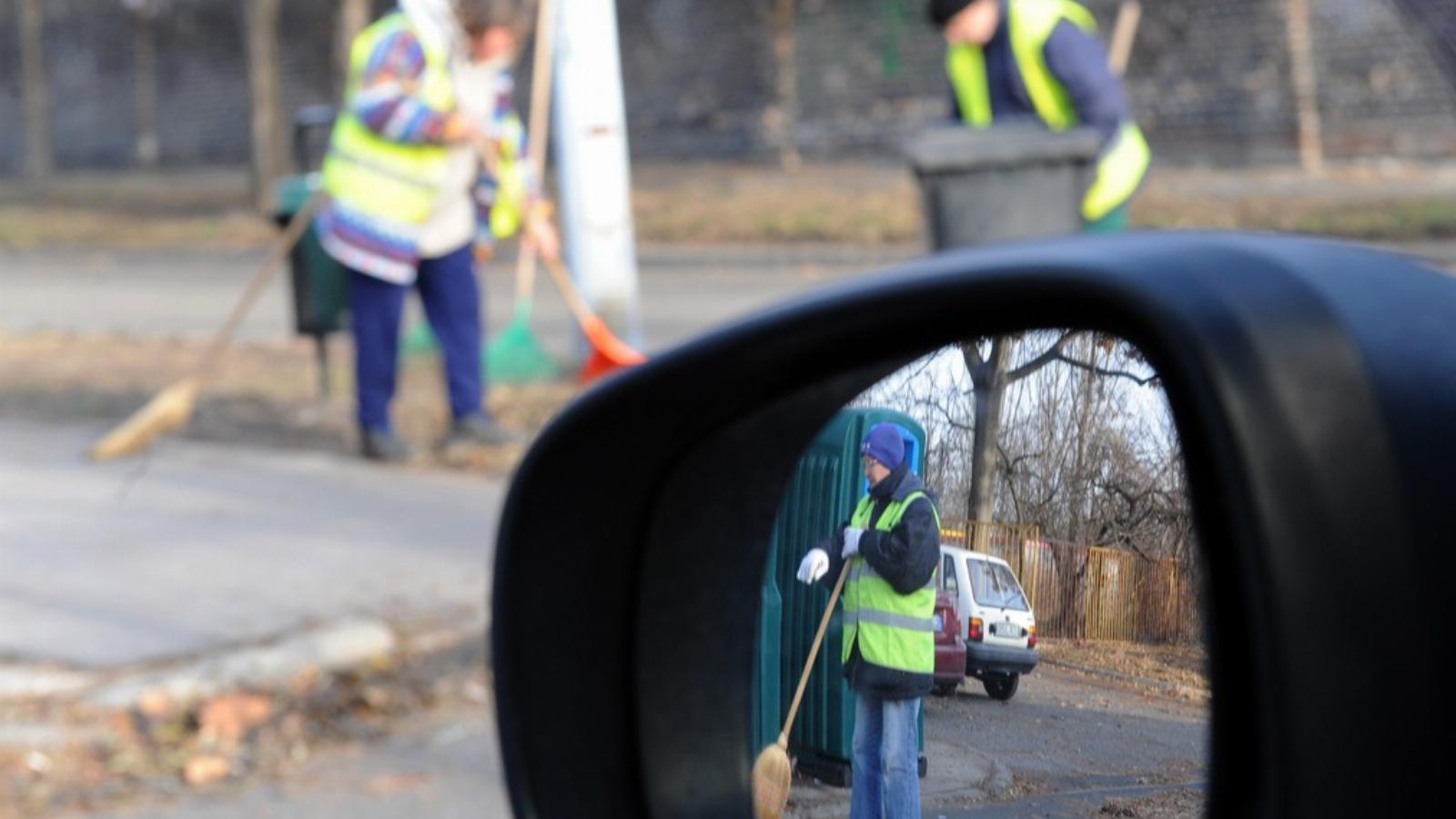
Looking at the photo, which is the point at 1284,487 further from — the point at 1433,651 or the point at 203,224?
the point at 203,224

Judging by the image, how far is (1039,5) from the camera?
237 inches

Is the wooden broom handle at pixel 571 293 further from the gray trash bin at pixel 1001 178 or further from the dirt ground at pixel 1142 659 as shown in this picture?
the dirt ground at pixel 1142 659

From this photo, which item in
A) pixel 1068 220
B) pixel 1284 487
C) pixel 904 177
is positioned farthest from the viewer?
pixel 904 177

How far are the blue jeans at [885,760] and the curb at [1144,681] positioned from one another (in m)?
0.14

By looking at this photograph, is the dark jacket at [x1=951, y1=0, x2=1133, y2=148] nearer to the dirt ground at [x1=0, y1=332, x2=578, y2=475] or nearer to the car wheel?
the dirt ground at [x1=0, y1=332, x2=578, y2=475]

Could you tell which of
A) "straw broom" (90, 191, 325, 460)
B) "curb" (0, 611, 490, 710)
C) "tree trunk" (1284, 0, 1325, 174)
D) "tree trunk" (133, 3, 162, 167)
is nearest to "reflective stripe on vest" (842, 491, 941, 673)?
"curb" (0, 611, 490, 710)

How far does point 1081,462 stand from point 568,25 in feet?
24.1

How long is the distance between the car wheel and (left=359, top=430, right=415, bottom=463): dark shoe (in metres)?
6.62

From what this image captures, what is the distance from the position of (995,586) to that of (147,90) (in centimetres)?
3633

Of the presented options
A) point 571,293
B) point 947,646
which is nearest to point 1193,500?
point 947,646

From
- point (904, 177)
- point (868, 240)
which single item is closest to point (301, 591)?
point (868, 240)

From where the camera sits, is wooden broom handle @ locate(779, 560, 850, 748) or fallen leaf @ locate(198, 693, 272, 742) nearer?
wooden broom handle @ locate(779, 560, 850, 748)

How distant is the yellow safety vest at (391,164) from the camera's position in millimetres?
6891

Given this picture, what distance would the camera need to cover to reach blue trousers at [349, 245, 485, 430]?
23.6 feet
